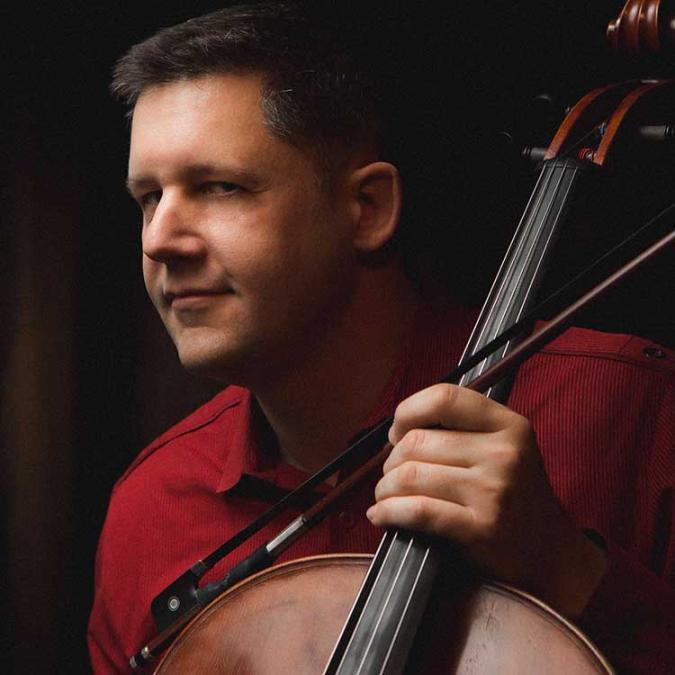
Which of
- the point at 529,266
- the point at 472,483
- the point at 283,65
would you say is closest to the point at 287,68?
the point at 283,65

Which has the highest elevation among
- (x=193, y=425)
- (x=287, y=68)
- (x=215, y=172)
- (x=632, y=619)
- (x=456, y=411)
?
(x=287, y=68)

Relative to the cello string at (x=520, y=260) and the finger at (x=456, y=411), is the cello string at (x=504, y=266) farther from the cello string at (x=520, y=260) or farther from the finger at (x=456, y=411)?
the finger at (x=456, y=411)

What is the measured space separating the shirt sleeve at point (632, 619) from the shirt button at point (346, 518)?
0.35 metres

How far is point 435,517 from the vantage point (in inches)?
31.3

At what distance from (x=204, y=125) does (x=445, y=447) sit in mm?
587

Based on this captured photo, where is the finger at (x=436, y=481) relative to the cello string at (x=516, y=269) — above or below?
below

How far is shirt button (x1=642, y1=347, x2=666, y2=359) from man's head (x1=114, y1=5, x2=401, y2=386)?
Result: 371 mm

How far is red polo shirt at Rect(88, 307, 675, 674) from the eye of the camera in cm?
93

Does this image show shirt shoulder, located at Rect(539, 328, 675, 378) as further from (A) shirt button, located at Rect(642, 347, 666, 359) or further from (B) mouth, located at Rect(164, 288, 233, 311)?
(B) mouth, located at Rect(164, 288, 233, 311)

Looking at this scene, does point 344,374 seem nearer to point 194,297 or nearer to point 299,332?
point 299,332

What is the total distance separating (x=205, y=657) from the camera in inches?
35.8

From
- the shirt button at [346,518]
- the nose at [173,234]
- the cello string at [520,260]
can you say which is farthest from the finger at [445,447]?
the nose at [173,234]

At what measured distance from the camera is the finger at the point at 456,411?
0.80 meters

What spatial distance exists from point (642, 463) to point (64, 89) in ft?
4.34
